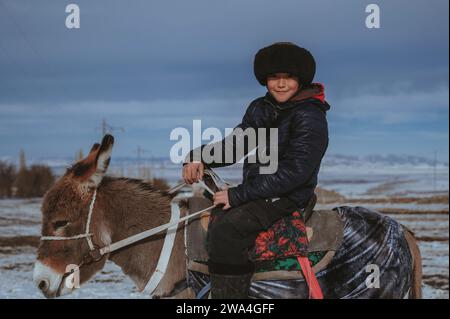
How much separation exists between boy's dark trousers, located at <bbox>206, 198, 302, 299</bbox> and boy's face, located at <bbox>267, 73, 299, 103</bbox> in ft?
2.45

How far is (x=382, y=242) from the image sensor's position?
3455 mm

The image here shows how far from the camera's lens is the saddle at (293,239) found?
A: 129 inches

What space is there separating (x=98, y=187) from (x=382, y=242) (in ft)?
7.21

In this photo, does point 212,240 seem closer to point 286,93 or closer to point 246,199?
point 246,199

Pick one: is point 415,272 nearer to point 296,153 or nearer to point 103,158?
point 296,153

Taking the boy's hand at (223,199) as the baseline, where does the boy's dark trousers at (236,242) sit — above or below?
below

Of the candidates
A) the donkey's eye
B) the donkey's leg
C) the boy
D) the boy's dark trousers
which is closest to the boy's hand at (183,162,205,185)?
the boy

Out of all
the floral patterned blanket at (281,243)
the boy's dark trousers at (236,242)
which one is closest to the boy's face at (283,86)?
the boy's dark trousers at (236,242)

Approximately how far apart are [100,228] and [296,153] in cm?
157

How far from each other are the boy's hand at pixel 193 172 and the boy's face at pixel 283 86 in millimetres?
788

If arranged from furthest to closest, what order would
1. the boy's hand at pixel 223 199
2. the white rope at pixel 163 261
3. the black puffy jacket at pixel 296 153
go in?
the white rope at pixel 163 261 → the boy's hand at pixel 223 199 → the black puffy jacket at pixel 296 153

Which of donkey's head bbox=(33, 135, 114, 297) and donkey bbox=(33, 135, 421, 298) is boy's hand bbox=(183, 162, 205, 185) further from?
donkey's head bbox=(33, 135, 114, 297)

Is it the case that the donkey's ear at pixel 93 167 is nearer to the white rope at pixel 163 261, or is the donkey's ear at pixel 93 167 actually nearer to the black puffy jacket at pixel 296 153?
the white rope at pixel 163 261
